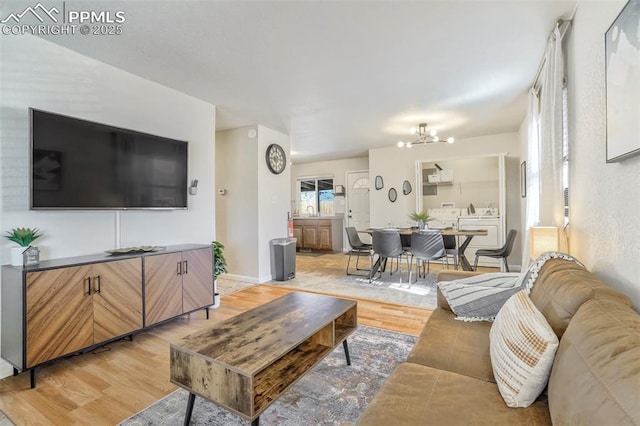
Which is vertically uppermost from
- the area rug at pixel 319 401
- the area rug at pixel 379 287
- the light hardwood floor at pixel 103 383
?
the area rug at pixel 379 287

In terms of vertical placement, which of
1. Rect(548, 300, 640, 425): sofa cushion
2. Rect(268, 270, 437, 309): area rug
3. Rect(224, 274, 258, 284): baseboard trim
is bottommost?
Rect(268, 270, 437, 309): area rug

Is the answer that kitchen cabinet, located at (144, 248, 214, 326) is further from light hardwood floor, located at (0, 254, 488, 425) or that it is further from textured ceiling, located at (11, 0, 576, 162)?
textured ceiling, located at (11, 0, 576, 162)

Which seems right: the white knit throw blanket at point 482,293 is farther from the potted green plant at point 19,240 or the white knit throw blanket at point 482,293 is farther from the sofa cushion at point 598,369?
the potted green plant at point 19,240

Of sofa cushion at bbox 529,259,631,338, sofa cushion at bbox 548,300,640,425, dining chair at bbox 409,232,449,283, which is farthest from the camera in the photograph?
dining chair at bbox 409,232,449,283

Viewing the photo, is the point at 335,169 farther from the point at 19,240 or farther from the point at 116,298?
the point at 19,240

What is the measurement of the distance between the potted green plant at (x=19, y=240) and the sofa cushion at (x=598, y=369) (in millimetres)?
2921

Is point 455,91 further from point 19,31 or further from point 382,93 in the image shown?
point 19,31

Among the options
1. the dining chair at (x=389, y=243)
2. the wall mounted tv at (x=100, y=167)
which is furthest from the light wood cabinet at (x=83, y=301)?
the dining chair at (x=389, y=243)

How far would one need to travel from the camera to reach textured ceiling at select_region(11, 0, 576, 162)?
6.51 ft

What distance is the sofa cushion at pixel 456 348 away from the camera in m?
1.33

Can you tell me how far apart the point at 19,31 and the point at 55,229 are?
1.45m

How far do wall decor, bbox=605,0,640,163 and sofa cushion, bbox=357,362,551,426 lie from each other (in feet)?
3.45

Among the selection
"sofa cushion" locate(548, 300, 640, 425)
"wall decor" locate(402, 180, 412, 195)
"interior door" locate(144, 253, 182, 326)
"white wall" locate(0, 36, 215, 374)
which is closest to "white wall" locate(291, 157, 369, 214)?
"wall decor" locate(402, 180, 412, 195)

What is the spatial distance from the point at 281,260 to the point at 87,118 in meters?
2.89
